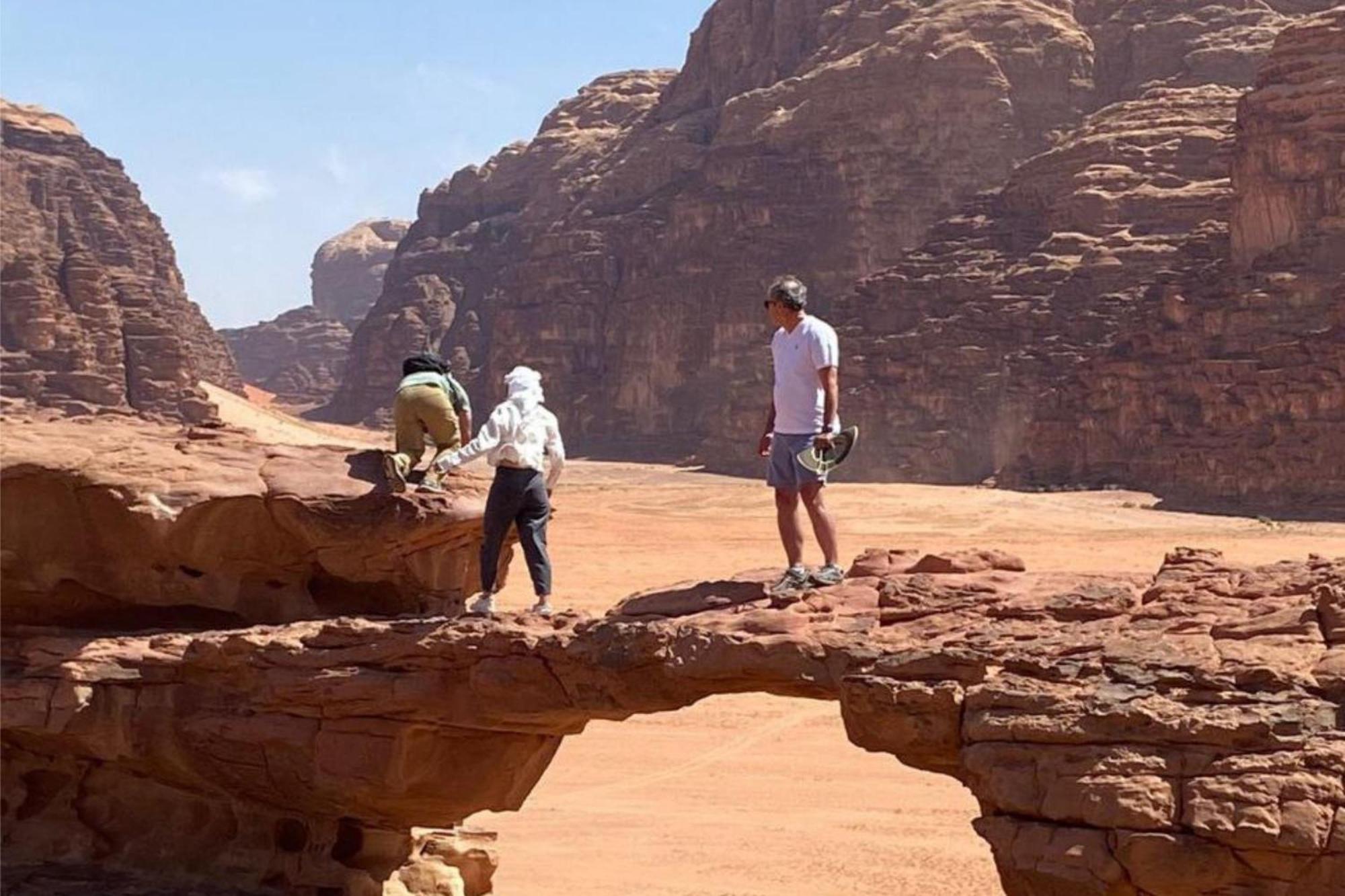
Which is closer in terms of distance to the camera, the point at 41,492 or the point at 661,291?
the point at 41,492

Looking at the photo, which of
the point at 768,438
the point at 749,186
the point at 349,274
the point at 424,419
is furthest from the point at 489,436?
the point at 349,274

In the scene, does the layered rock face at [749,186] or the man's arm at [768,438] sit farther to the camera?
the layered rock face at [749,186]

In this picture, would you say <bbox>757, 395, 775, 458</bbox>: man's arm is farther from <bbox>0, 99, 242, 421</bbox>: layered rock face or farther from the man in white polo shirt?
<bbox>0, 99, 242, 421</bbox>: layered rock face

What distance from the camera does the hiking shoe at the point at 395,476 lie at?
1036cm

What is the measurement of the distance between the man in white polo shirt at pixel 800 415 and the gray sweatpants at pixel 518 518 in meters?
1.39

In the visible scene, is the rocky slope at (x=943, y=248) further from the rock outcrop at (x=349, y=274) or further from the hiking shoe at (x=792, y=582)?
the rock outcrop at (x=349, y=274)

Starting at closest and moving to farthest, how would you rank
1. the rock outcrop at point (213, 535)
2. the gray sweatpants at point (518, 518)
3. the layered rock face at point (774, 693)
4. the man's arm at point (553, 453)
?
the layered rock face at point (774, 693)
the gray sweatpants at point (518, 518)
the man's arm at point (553, 453)
the rock outcrop at point (213, 535)

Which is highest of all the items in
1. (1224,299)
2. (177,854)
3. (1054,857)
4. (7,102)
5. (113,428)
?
(7,102)

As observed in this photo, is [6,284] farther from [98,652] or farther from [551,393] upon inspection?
[98,652]

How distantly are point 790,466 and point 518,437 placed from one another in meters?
1.53

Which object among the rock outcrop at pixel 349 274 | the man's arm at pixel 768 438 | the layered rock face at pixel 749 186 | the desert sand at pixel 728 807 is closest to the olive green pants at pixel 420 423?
the man's arm at pixel 768 438

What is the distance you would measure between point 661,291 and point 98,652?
79.9 m

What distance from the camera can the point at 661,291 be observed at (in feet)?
295

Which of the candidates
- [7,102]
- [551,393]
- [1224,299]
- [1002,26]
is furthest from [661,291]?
[7,102]
